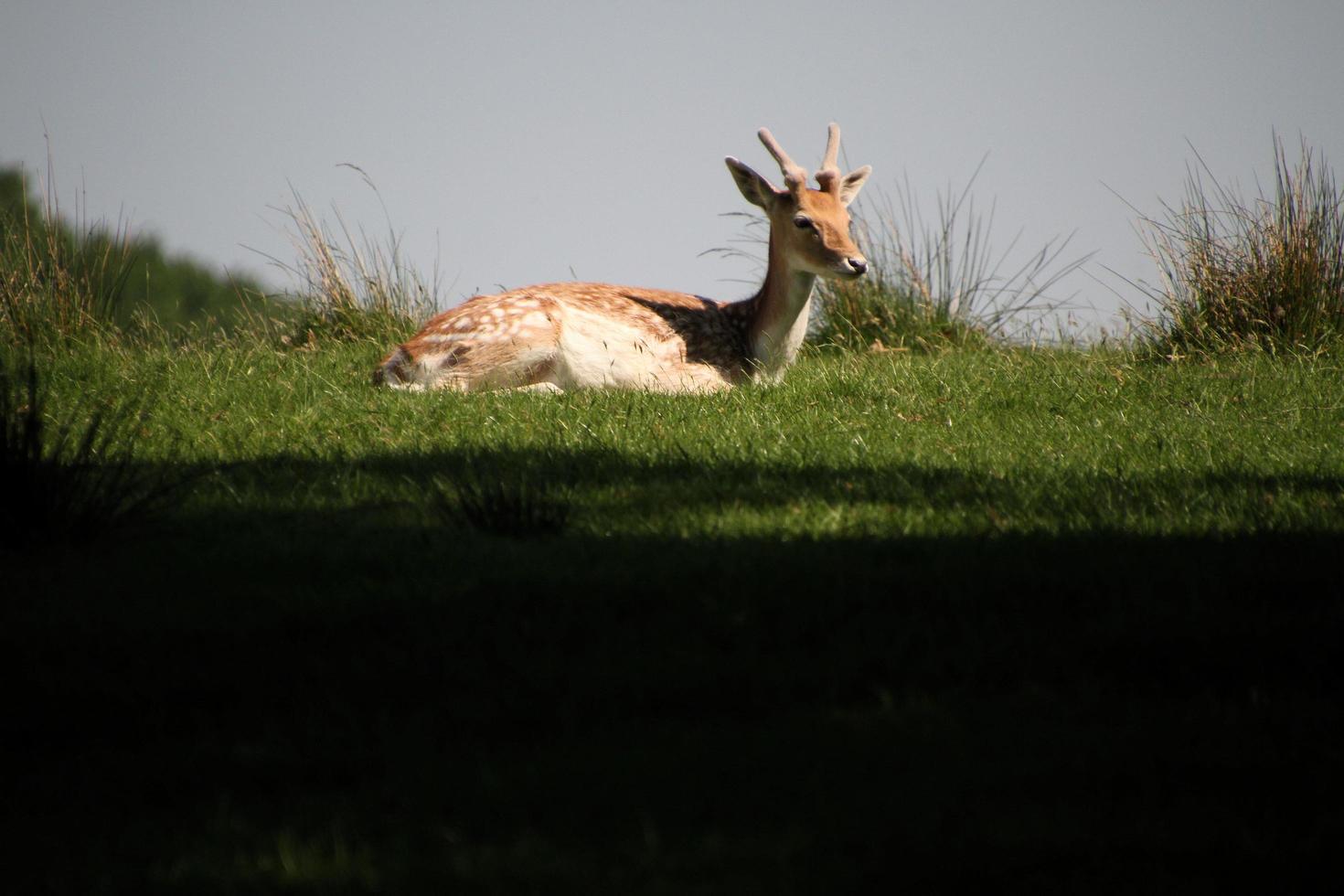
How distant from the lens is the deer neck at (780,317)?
9234mm

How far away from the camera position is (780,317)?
9320mm

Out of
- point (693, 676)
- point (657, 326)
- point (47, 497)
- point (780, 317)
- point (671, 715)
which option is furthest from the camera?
point (780, 317)

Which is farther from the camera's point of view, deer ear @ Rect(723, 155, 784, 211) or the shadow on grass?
deer ear @ Rect(723, 155, 784, 211)

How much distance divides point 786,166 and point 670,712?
21.8 ft

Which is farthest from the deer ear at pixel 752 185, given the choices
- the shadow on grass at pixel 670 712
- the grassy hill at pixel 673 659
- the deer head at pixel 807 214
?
the shadow on grass at pixel 670 712

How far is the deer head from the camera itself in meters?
8.93

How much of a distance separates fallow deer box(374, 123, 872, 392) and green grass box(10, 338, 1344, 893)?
230 cm

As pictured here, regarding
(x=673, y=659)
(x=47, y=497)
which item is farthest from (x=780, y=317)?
(x=673, y=659)

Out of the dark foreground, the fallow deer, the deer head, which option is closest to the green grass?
the dark foreground

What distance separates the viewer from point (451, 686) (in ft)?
11.0

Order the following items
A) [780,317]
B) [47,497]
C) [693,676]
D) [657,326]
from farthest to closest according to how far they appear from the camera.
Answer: [780,317] < [657,326] < [47,497] < [693,676]

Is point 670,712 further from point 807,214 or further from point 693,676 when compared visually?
point 807,214

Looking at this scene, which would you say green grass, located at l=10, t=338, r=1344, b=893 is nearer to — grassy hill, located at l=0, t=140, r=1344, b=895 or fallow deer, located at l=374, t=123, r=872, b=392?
grassy hill, located at l=0, t=140, r=1344, b=895

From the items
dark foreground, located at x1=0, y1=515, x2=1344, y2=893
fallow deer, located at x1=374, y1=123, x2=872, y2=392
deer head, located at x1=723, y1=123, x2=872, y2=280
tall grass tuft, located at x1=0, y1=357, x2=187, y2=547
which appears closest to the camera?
dark foreground, located at x1=0, y1=515, x2=1344, y2=893
